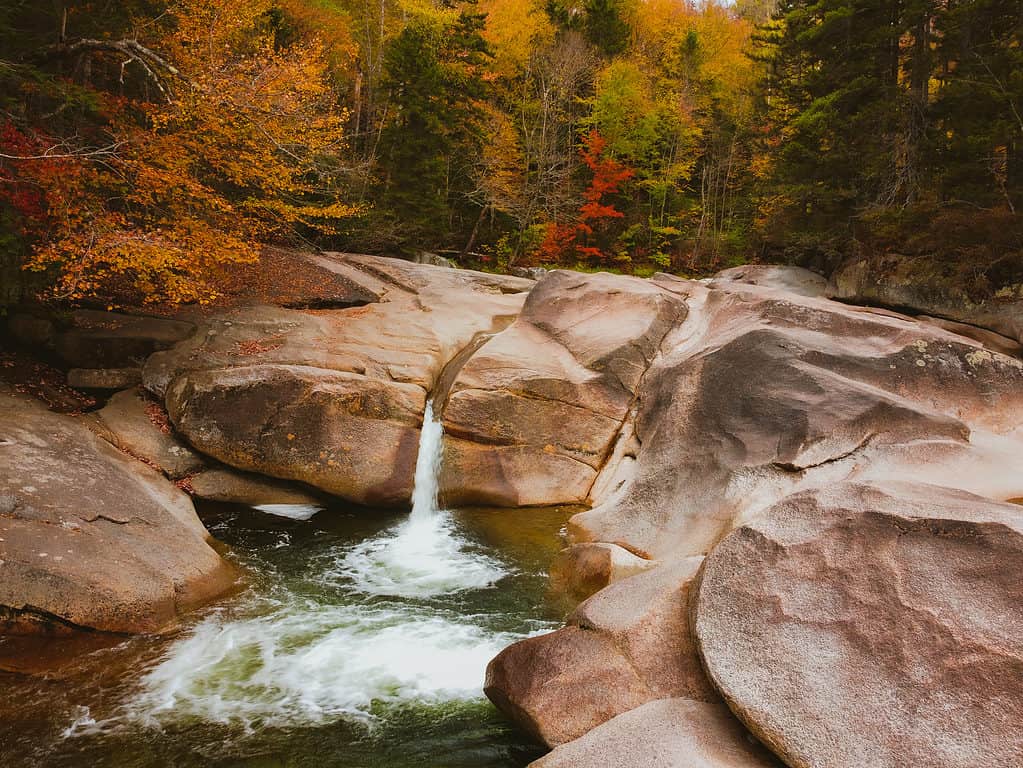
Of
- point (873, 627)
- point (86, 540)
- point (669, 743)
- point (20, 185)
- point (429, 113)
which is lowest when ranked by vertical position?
point (86, 540)

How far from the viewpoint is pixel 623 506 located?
28.9 ft

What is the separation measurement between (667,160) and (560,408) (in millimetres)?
24097

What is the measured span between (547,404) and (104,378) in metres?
7.32

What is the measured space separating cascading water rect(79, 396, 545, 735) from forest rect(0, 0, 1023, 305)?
529 centimetres

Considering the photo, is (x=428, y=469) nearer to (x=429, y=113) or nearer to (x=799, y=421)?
(x=799, y=421)

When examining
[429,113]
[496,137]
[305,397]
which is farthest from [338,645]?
[496,137]

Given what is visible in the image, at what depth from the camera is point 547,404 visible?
35.5 feet

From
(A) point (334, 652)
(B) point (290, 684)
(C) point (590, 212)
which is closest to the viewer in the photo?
(B) point (290, 684)

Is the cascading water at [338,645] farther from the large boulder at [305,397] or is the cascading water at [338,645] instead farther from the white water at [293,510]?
the large boulder at [305,397]

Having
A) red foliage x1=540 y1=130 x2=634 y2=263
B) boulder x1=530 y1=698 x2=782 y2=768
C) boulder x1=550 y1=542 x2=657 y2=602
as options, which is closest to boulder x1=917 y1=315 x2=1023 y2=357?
boulder x1=550 y1=542 x2=657 y2=602

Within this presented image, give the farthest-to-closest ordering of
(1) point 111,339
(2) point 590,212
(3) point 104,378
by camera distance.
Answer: (2) point 590,212 → (1) point 111,339 → (3) point 104,378

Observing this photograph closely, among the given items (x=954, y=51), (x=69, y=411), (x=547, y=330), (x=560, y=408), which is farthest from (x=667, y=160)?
(x=69, y=411)

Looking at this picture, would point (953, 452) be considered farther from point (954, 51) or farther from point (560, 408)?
point (954, 51)

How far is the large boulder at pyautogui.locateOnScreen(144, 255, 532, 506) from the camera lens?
9.84 meters
